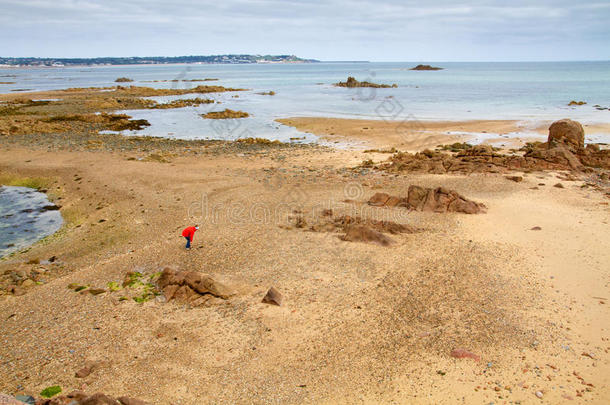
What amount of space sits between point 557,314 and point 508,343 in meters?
1.75

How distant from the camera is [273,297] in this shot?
29.9 ft

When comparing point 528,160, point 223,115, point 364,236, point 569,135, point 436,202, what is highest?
point 569,135

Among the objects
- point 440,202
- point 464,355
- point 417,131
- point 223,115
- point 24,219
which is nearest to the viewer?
point 464,355

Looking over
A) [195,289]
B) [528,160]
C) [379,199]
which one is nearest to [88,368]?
[195,289]

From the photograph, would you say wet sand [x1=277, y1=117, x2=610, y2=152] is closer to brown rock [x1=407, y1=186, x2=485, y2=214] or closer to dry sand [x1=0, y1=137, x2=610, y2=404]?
brown rock [x1=407, y1=186, x2=485, y2=214]

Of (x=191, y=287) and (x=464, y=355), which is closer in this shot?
(x=464, y=355)

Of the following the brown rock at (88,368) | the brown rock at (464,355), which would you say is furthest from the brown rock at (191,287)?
the brown rock at (464,355)

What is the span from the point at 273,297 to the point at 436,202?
786cm

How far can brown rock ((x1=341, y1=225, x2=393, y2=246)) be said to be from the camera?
12047 millimetres

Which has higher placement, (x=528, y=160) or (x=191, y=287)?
(x=528, y=160)

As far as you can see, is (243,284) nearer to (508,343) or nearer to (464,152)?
(508,343)

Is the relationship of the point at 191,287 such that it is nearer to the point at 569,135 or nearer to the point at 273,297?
the point at 273,297

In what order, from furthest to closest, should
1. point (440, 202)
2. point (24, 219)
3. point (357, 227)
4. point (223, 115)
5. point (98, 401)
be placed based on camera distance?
point (223, 115)
point (24, 219)
point (440, 202)
point (357, 227)
point (98, 401)

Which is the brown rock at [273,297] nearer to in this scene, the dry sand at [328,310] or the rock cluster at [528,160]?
the dry sand at [328,310]
